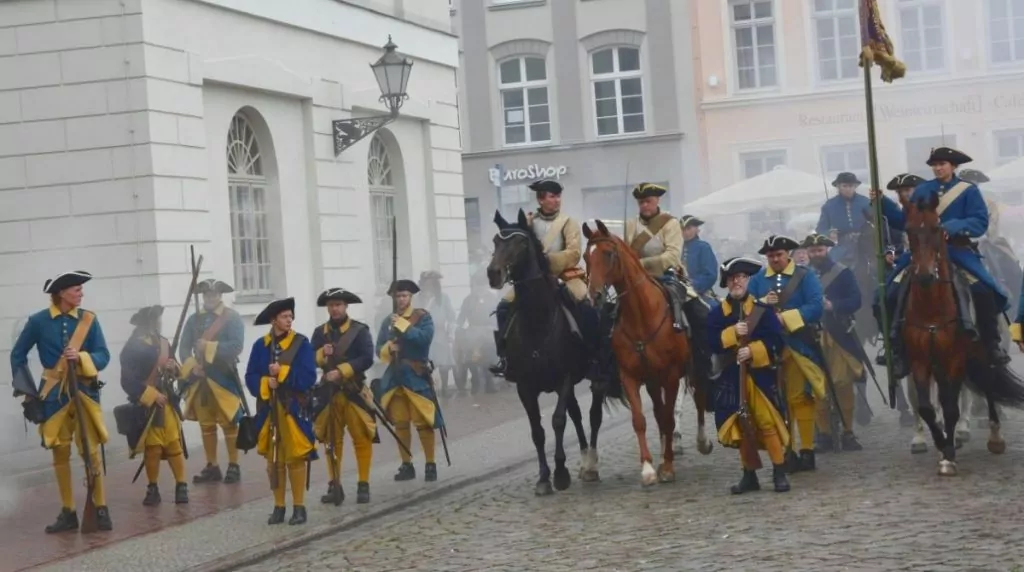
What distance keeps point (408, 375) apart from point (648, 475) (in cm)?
248

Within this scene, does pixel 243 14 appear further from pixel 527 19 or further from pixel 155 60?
pixel 527 19

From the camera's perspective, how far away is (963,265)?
1273cm

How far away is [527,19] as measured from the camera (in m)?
42.7

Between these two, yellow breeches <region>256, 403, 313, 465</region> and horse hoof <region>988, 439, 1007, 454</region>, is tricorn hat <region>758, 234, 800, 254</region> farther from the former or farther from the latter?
yellow breeches <region>256, 403, 313, 465</region>

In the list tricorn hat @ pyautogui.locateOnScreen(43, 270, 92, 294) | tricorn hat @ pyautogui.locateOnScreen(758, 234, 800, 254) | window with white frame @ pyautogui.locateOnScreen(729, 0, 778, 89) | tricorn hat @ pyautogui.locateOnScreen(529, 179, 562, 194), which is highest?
window with white frame @ pyautogui.locateOnScreen(729, 0, 778, 89)

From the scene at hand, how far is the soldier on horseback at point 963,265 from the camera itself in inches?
500

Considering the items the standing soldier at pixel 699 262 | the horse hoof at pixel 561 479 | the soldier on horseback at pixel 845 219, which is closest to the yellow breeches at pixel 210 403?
the horse hoof at pixel 561 479

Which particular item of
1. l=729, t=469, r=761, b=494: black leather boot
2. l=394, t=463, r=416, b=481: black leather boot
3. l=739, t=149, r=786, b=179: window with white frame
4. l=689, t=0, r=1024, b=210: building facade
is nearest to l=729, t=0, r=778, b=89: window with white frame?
l=689, t=0, r=1024, b=210: building facade

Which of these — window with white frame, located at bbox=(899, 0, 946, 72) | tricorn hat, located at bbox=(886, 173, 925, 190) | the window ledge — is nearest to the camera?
tricorn hat, located at bbox=(886, 173, 925, 190)

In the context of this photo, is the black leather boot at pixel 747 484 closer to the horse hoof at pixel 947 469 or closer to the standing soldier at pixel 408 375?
the horse hoof at pixel 947 469

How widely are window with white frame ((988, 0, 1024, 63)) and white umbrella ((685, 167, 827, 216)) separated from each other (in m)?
5.07

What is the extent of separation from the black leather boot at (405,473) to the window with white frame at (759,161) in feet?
81.7

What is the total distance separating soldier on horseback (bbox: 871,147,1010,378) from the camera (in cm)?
1269

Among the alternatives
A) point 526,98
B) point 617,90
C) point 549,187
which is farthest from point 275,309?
point 526,98
